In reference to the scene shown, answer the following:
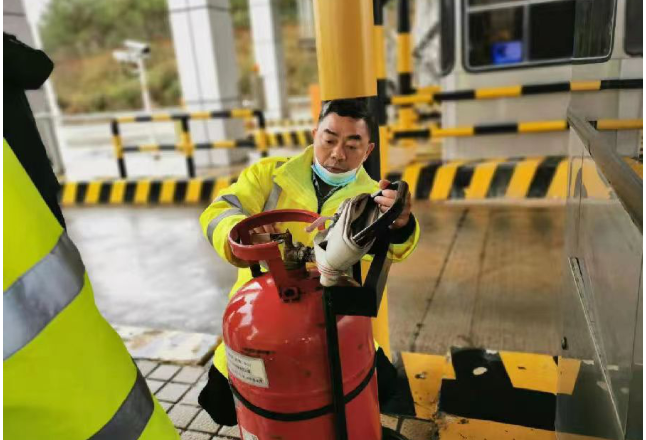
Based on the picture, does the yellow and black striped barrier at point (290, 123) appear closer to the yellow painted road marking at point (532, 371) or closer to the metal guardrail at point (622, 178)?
the yellow painted road marking at point (532, 371)

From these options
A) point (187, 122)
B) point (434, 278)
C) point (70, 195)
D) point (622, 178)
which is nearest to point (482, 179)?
point (434, 278)

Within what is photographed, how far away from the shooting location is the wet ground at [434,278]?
9.21 ft

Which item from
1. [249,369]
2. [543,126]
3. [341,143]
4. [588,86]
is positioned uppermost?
[588,86]

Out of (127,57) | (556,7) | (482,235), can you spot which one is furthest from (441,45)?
(127,57)

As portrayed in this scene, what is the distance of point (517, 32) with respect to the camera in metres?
5.18

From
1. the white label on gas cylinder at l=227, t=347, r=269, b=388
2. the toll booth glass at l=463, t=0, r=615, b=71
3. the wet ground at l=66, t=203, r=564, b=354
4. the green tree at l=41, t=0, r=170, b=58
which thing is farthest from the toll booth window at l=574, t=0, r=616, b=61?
the green tree at l=41, t=0, r=170, b=58

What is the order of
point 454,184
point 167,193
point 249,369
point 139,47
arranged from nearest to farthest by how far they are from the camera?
1. point 249,369
2. point 454,184
3. point 167,193
4. point 139,47

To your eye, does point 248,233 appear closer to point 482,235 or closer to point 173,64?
point 482,235

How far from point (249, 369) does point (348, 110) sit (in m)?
0.79

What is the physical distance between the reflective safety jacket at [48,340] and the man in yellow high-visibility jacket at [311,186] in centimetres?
52

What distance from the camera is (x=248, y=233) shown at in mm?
1384

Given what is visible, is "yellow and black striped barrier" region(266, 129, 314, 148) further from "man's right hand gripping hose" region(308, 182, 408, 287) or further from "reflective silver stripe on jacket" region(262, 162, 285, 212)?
"man's right hand gripping hose" region(308, 182, 408, 287)

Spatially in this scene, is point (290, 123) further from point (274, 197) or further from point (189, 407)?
point (274, 197)

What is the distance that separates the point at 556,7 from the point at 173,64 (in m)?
37.5
